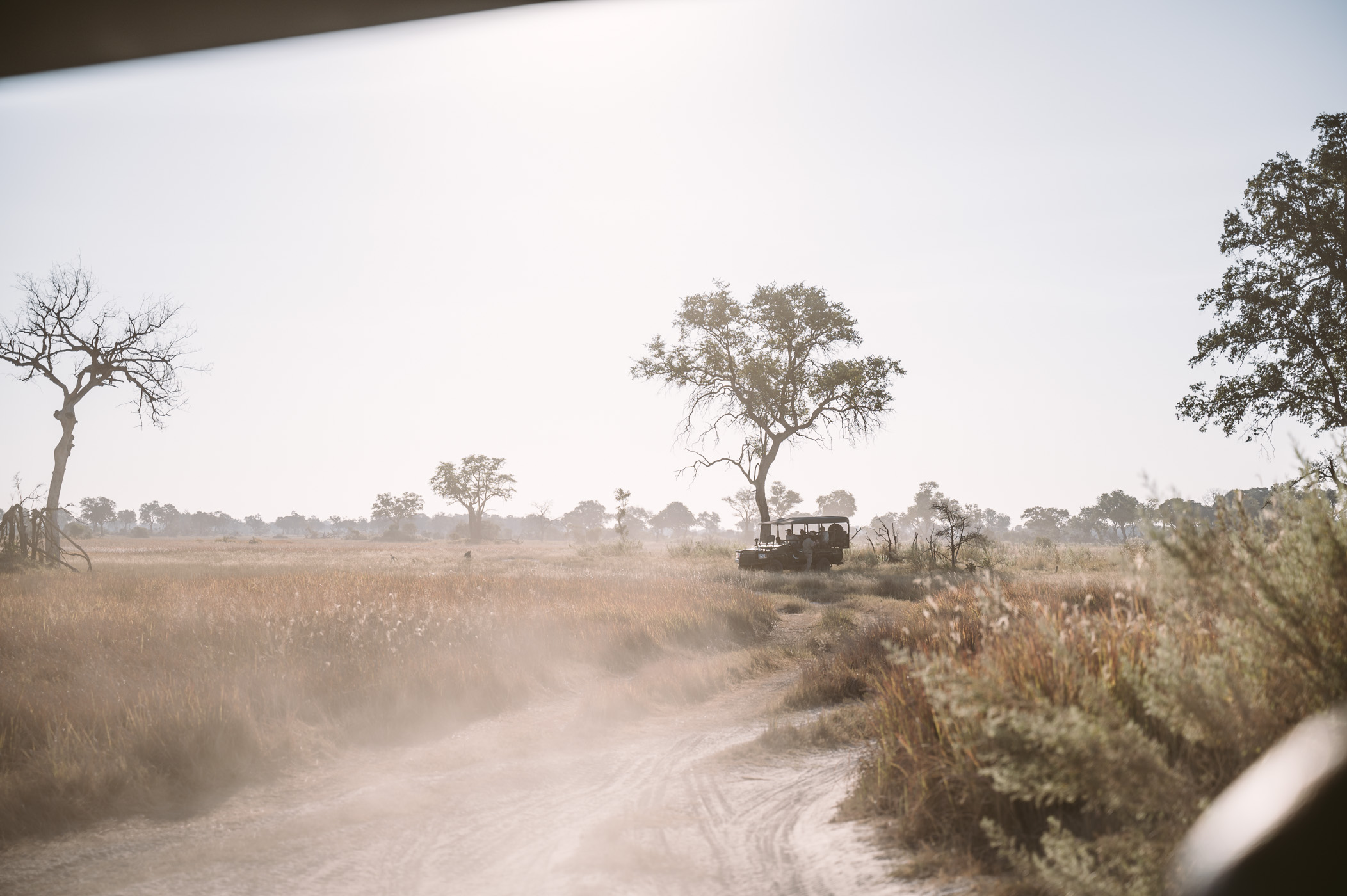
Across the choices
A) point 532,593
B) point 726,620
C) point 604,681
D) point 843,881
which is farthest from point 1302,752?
point 532,593

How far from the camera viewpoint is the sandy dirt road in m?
3.78

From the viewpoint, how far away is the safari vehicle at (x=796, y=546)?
25.3 m

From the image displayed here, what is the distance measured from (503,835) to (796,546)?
21981mm

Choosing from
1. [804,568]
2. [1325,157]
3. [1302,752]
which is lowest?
[804,568]

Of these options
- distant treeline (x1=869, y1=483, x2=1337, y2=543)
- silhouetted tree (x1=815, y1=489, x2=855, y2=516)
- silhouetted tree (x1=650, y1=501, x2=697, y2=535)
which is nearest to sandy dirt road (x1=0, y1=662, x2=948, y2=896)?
distant treeline (x1=869, y1=483, x2=1337, y2=543)

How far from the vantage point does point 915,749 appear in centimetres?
429

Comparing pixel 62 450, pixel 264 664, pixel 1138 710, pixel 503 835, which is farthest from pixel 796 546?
pixel 62 450

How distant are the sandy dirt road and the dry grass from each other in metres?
0.54

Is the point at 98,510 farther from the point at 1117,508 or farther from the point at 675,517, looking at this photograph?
the point at 1117,508

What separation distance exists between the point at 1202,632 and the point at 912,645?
5.67 metres

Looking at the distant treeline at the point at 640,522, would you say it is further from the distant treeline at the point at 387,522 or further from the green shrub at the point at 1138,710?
the green shrub at the point at 1138,710

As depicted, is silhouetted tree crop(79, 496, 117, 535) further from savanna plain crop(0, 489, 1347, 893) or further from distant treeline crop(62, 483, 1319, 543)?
savanna plain crop(0, 489, 1347, 893)

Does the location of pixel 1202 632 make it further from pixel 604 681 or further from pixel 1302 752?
pixel 604 681

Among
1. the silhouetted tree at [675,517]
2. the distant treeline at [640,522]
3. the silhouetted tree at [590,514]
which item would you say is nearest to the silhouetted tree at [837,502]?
the distant treeline at [640,522]
